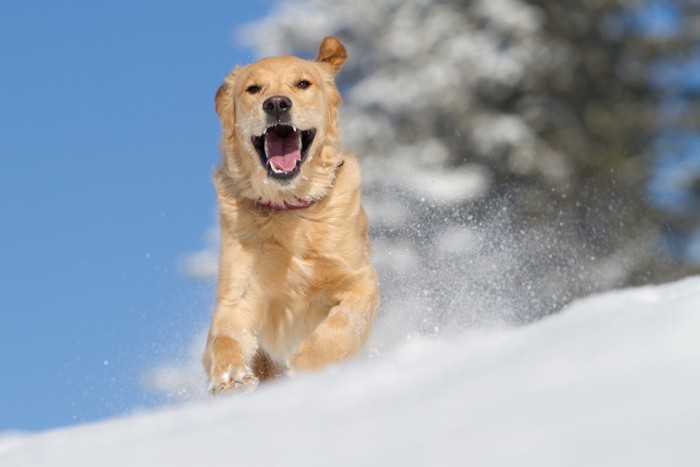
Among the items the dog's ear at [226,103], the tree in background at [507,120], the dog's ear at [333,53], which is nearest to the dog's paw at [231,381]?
the dog's ear at [226,103]

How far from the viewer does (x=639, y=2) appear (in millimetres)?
17656

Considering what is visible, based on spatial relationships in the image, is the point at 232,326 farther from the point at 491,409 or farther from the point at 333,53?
the point at 491,409

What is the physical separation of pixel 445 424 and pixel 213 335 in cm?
356

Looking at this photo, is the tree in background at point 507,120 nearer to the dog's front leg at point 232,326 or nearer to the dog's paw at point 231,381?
the dog's front leg at point 232,326

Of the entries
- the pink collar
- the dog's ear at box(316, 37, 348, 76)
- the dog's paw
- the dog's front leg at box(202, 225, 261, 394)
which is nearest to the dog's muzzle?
the pink collar

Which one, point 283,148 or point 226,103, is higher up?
point 226,103

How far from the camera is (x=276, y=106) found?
18.2 feet

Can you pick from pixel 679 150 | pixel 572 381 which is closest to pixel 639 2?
pixel 679 150

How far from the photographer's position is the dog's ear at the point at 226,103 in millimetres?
5980

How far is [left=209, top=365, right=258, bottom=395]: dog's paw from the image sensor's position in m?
4.88

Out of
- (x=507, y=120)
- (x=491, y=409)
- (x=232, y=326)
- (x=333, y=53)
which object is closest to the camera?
(x=491, y=409)

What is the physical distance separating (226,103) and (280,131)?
476mm

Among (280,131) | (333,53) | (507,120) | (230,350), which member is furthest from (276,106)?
(507,120)

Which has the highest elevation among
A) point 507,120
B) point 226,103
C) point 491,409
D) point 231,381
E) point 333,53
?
point 507,120
